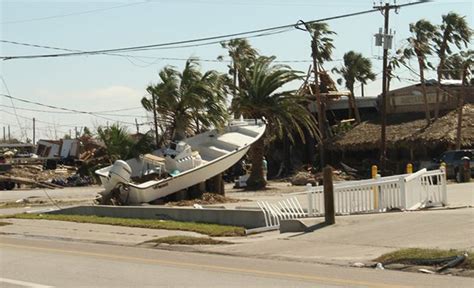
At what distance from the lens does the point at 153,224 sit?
21078 mm

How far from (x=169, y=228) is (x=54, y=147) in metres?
59.5

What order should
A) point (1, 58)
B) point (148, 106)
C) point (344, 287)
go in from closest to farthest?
point (344, 287)
point (1, 58)
point (148, 106)

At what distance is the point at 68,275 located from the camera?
11523mm

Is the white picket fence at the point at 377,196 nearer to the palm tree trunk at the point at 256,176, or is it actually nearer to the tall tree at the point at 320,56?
the palm tree trunk at the point at 256,176

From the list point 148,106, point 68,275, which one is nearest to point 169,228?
point 68,275

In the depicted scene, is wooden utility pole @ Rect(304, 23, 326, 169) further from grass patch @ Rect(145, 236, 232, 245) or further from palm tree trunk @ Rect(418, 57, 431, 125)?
grass patch @ Rect(145, 236, 232, 245)

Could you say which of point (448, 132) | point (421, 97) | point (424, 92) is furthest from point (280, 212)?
point (421, 97)

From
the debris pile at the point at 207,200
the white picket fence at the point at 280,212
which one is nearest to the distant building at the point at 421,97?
the debris pile at the point at 207,200

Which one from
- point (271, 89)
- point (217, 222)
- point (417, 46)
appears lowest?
point (217, 222)

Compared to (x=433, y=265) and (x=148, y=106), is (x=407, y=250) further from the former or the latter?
(x=148, y=106)

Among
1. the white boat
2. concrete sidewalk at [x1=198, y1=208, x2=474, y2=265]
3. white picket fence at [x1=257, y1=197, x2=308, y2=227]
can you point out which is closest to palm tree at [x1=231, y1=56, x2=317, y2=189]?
the white boat

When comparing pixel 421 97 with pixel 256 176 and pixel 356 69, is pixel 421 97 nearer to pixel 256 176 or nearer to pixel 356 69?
pixel 356 69

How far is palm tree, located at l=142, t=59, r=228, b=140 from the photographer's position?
3156 cm

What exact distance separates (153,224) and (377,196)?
672 cm
